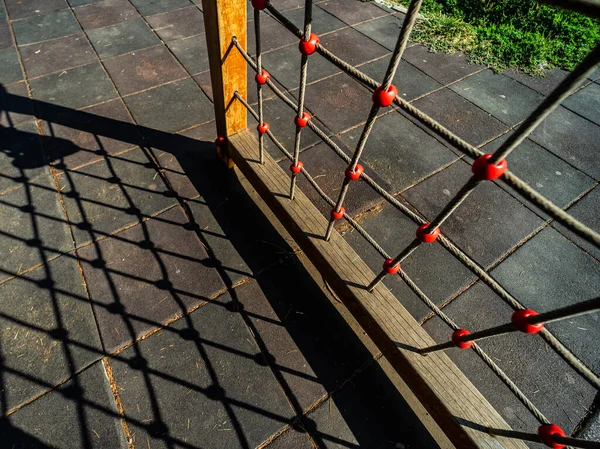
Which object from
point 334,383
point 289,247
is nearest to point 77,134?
point 289,247

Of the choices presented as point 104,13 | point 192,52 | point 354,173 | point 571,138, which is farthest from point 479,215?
point 104,13

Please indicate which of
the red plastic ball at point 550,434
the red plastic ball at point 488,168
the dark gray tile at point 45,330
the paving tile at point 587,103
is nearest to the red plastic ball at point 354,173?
the red plastic ball at point 488,168

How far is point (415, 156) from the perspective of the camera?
3498 mm

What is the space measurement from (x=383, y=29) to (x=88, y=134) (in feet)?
13.0

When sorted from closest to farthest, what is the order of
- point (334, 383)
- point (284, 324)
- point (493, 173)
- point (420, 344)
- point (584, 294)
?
point (493, 173), point (420, 344), point (334, 383), point (284, 324), point (584, 294)

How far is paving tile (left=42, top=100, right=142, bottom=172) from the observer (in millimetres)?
3248

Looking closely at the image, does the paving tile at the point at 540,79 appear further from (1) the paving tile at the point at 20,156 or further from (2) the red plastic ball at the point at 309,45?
(1) the paving tile at the point at 20,156

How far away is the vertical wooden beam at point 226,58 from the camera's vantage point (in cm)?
229

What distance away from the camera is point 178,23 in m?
4.85

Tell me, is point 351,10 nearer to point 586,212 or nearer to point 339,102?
point 339,102

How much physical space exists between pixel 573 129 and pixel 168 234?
420 cm

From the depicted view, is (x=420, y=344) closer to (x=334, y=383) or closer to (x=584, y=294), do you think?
(x=334, y=383)

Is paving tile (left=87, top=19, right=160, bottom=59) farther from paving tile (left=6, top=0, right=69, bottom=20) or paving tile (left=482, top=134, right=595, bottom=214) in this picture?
paving tile (left=482, top=134, right=595, bottom=214)

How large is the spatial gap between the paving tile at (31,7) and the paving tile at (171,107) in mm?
2548
